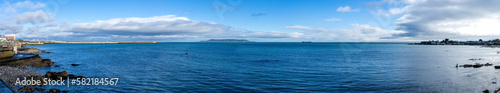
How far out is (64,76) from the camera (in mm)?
25469

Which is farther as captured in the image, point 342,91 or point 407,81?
point 407,81

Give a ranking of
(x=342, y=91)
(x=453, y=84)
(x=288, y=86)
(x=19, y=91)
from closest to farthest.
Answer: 1. (x=19, y=91)
2. (x=342, y=91)
3. (x=288, y=86)
4. (x=453, y=84)

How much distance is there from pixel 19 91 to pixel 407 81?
1244 inches

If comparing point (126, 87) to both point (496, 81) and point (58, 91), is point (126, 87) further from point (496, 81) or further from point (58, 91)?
point (496, 81)

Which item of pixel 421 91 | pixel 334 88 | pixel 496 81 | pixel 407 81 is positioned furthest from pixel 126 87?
pixel 496 81

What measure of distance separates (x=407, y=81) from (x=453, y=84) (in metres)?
3.56

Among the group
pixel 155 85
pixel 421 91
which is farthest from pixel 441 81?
pixel 155 85

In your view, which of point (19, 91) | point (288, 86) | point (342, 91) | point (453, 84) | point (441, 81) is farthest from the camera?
point (441, 81)

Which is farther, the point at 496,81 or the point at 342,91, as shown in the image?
the point at 496,81

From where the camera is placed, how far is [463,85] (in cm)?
2336

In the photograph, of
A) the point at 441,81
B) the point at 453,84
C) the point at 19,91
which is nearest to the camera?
the point at 19,91

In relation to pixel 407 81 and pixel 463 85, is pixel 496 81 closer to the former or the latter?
pixel 463 85

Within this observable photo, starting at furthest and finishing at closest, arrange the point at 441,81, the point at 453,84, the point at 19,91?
the point at 441,81
the point at 453,84
the point at 19,91

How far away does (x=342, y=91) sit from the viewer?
2064cm
